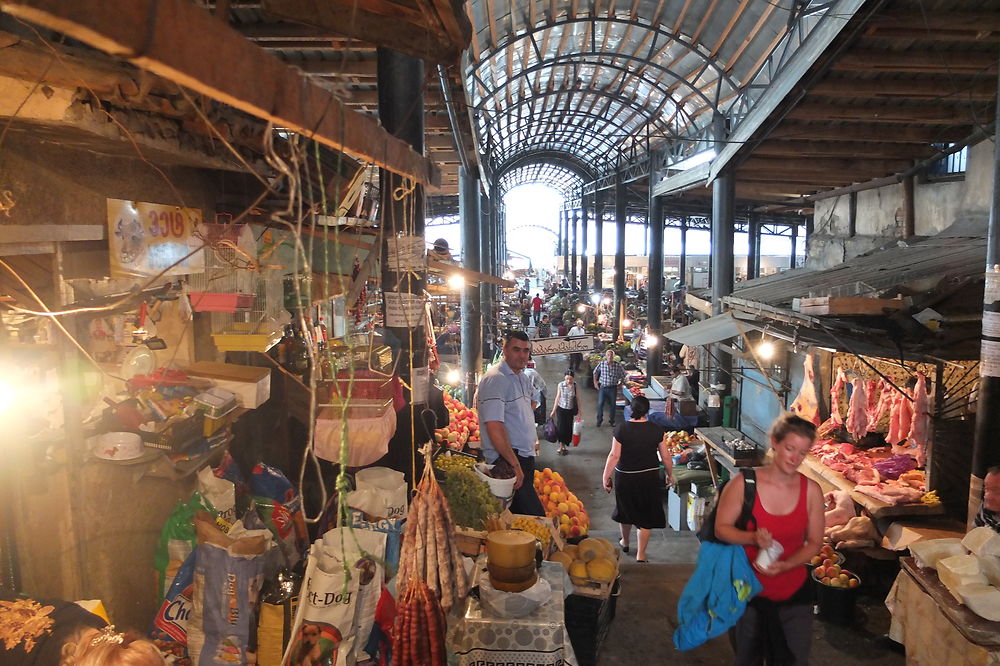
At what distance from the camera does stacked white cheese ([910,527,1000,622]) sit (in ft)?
10.5

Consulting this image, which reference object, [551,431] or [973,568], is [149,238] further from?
[551,431]

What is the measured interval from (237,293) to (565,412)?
769 centimetres

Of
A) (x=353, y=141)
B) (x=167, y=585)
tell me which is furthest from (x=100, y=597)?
(x=353, y=141)

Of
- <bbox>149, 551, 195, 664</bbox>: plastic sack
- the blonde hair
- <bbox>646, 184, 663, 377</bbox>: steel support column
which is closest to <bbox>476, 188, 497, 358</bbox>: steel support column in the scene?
<bbox>646, 184, 663, 377</bbox>: steel support column

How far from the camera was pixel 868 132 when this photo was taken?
9.43 meters

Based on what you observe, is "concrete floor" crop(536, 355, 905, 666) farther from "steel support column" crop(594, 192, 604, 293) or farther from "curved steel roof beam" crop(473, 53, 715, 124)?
"steel support column" crop(594, 192, 604, 293)

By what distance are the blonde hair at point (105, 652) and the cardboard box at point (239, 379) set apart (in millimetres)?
1904

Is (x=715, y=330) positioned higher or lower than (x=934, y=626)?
higher

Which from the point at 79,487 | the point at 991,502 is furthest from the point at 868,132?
the point at 79,487

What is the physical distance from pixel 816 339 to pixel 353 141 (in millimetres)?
5562

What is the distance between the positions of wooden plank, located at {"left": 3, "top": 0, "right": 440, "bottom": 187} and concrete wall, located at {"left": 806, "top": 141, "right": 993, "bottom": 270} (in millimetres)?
9444

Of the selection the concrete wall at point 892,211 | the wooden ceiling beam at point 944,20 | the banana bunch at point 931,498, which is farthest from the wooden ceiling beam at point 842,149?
the banana bunch at point 931,498

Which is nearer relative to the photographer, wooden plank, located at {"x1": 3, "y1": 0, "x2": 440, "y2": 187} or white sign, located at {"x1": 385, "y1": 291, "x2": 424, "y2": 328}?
wooden plank, located at {"x1": 3, "y1": 0, "x2": 440, "y2": 187}

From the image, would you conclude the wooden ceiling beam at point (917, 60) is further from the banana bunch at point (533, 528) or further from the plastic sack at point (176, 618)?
the plastic sack at point (176, 618)
